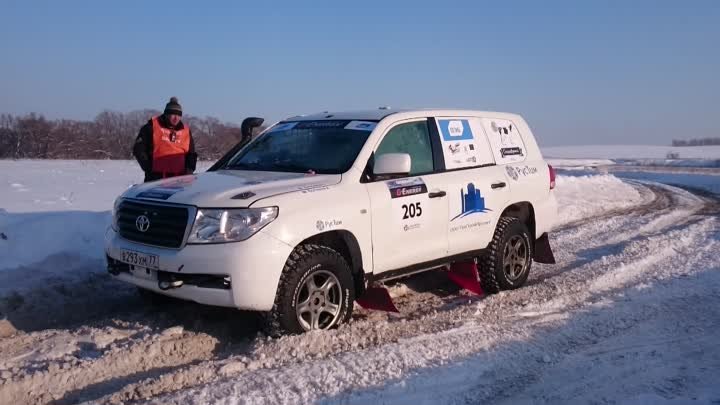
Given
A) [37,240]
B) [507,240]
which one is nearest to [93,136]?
[37,240]

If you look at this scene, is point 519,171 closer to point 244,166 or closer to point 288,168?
point 288,168

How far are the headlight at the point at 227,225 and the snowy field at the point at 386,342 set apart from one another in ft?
2.66

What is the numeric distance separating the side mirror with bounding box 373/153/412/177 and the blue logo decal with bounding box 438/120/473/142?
1025 mm

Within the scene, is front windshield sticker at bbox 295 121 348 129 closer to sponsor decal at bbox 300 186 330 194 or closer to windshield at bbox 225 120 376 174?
windshield at bbox 225 120 376 174

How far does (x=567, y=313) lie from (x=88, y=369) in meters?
3.81

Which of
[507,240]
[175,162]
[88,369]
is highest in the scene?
[175,162]

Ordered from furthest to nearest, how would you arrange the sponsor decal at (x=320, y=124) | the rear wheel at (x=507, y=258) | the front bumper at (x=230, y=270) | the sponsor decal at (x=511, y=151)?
the sponsor decal at (x=511, y=151), the rear wheel at (x=507, y=258), the sponsor decal at (x=320, y=124), the front bumper at (x=230, y=270)

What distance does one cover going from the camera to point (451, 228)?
18.3ft

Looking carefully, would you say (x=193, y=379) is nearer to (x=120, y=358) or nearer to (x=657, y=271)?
(x=120, y=358)

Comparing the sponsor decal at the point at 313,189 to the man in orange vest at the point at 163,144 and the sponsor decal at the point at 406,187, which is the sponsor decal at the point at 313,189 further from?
the man in orange vest at the point at 163,144

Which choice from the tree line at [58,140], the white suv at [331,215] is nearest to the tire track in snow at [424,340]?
the white suv at [331,215]

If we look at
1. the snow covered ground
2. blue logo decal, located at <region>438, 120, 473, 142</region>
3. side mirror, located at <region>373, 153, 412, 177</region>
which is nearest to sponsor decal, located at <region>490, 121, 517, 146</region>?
blue logo decal, located at <region>438, 120, 473, 142</region>

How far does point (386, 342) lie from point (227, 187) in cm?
165

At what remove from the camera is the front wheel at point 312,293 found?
14.2ft
